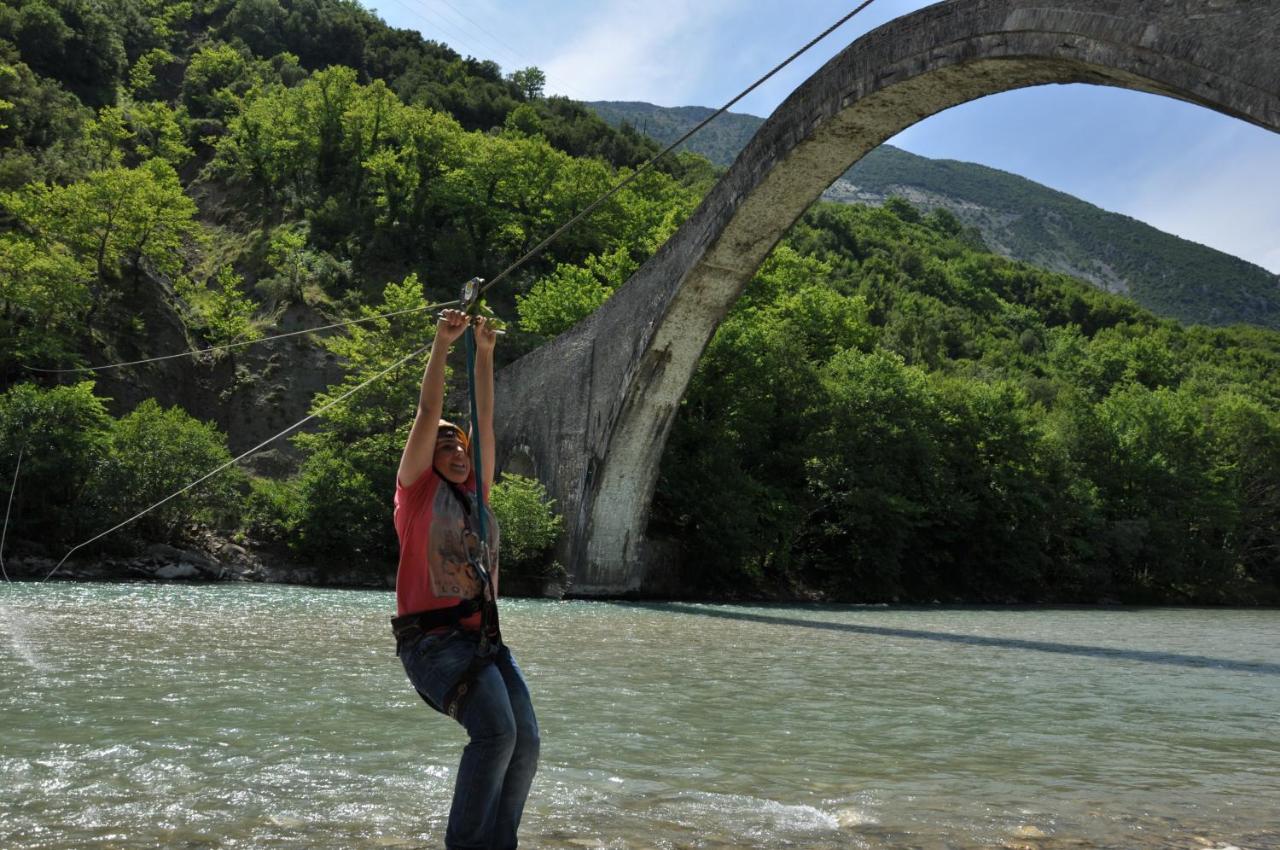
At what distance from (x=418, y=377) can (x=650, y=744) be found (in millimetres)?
19813

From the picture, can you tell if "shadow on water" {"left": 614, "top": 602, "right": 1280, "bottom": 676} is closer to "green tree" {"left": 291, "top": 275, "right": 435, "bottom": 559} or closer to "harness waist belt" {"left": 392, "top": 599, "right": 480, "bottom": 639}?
"green tree" {"left": 291, "top": 275, "right": 435, "bottom": 559}

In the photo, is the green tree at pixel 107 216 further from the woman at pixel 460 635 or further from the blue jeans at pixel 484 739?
the blue jeans at pixel 484 739

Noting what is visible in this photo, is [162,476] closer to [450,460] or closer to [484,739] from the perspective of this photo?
[450,460]

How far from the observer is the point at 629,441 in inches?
752

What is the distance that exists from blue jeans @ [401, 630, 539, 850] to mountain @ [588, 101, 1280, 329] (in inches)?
3889

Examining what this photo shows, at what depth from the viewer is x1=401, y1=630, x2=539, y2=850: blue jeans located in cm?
290

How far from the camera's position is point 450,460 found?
3.21m

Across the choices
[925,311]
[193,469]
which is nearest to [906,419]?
[193,469]

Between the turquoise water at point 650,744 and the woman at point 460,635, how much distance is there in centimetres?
58

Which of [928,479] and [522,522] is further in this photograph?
[928,479]

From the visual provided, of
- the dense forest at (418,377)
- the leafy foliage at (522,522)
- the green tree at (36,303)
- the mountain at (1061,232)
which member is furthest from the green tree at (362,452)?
the mountain at (1061,232)

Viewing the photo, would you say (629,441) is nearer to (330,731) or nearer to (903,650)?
(903,650)

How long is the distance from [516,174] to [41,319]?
19684 millimetres

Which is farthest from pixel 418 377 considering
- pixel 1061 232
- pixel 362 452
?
pixel 1061 232
